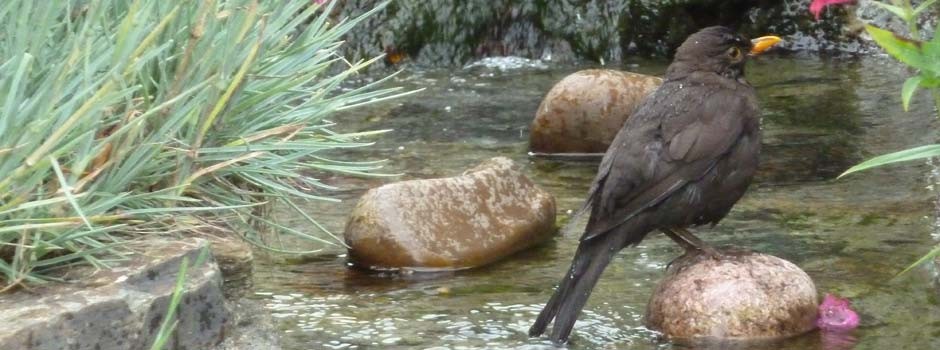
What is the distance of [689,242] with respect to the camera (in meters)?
5.15

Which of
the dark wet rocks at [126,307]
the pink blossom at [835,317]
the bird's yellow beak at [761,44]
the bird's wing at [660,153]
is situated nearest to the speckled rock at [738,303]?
the pink blossom at [835,317]

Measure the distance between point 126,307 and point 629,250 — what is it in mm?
3070

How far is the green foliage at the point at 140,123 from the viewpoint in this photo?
→ 10.3 ft

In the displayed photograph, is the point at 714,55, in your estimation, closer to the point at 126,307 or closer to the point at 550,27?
the point at 126,307

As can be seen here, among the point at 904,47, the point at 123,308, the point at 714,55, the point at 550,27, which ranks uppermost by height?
the point at 904,47

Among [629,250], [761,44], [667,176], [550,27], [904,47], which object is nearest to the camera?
[904,47]

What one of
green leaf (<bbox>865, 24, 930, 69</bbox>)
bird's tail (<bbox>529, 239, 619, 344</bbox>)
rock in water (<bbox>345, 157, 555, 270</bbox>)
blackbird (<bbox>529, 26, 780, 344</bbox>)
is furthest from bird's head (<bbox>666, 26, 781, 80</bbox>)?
green leaf (<bbox>865, 24, 930, 69</bbox>)

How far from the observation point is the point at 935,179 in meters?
6.70

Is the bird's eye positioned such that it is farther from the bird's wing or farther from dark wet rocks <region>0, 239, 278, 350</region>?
dark wet rocks <region>0, 239, 278, 350</region>

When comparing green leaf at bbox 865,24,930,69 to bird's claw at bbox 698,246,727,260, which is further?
bird's claw at bbox 698,246,727,260

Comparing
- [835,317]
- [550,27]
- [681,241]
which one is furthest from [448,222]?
[550,27]

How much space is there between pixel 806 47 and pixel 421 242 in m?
5.84

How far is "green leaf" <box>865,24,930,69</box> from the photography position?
282 cm

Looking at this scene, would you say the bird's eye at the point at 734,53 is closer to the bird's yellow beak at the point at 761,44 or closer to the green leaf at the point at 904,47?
the bird's yellow beak at the point at 761,44
